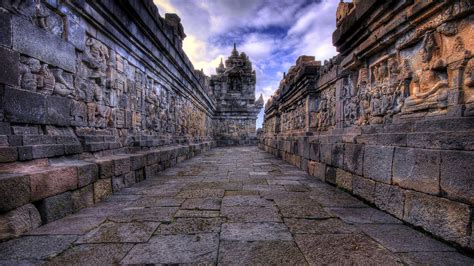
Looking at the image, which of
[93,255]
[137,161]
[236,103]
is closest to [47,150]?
[93,255]

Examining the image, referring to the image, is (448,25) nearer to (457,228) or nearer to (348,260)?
(457,228)

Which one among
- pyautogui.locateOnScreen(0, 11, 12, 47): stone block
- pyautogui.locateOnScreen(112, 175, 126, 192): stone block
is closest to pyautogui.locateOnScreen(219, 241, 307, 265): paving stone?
pyautogui.locateOnScreen(112, 175, 126, 192): stone block

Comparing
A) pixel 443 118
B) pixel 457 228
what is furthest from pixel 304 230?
pixel 443 118

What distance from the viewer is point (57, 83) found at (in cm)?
292

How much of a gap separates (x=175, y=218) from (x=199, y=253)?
0.82 meters

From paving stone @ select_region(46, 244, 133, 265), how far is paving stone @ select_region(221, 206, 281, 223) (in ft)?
3.40

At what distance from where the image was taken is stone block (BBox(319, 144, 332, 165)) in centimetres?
421

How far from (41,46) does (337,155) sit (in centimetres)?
432

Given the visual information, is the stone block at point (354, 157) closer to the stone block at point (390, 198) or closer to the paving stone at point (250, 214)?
the stone block at point (390, 198)

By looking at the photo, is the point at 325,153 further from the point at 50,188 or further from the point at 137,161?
the point at 50,188

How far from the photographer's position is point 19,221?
79.4 inches

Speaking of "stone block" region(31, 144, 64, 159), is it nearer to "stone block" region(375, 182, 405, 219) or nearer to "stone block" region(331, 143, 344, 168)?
"stone block" region(375, 182, 405, 219)

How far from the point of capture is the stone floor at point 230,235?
167cm

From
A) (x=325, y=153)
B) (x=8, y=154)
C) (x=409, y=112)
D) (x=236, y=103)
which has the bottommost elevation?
(x=325, y=153)
